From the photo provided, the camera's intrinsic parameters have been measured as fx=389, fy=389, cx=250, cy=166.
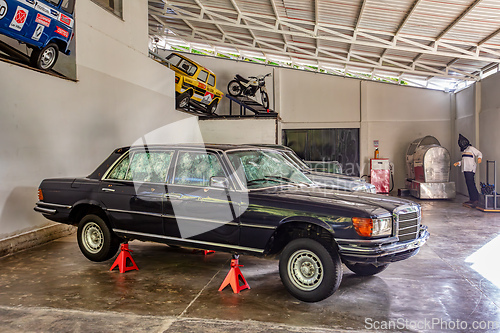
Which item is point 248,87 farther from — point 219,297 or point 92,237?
point 219,297

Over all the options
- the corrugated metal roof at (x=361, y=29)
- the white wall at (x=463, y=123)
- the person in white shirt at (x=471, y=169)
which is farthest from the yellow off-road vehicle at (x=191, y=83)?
the white wall at (x=463, y=123)

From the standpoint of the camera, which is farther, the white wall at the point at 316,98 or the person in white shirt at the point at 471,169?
the white wall at the point at 316,98

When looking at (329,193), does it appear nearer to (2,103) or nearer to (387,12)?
(2,103)

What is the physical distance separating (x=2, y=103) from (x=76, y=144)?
189 centimetres

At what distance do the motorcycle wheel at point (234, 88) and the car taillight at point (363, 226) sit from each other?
1390 cm

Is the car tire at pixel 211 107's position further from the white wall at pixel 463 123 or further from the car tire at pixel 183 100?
the white wall at pixel 463 123

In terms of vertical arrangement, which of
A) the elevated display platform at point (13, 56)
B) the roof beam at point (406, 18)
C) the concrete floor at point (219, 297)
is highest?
the roof beam at point (406, 18)

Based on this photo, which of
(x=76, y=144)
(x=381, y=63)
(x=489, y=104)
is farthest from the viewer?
(x=381, y=63)

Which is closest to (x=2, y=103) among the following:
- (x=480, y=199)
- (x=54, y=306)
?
(x=54, y=306)

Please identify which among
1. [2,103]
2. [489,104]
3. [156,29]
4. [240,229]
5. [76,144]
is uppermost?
[156,29]

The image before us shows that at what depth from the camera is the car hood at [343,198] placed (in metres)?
3.96

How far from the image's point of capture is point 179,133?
1294cm

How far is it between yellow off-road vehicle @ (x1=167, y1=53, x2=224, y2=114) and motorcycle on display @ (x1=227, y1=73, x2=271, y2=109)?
61.8 inches

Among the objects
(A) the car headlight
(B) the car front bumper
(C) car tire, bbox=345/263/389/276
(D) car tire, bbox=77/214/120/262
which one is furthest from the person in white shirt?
(D) car tire, bbox=77/214/120/262
